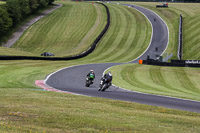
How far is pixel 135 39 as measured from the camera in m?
79.3

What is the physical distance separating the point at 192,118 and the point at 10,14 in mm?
79573

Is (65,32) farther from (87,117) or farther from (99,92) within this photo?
(87,117)

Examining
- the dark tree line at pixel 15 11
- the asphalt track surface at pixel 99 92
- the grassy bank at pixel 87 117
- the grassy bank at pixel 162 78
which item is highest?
the dark tree line at pixel 15 11

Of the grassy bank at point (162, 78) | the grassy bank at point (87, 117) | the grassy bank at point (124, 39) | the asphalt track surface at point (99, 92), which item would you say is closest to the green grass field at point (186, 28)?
the asphalt track surface at point (99, 92)

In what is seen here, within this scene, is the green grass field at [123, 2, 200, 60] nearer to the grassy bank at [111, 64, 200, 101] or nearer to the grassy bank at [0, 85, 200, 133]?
the grassy bank at [111, 64, 200, 101]

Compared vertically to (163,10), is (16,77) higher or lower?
lower

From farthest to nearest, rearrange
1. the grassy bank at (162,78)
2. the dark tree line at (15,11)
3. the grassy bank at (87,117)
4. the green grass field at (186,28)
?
the dark tree line at (15,11)
the green grass field at (186,28)
the grassy bank at (162,78)
the grassy bank at (87,117)

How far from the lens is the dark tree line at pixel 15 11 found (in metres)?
83.2

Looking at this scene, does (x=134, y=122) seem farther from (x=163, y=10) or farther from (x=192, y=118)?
(x=163, y=10)

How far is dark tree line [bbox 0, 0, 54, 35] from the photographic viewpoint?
83225 millimetres

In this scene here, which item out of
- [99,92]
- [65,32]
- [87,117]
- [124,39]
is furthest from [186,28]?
[87,117]

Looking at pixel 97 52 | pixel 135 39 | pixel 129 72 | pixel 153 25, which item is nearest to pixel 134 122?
pixel 129 72

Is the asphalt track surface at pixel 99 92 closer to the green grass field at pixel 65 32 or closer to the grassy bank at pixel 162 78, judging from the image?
the grassy bank at pixel 162 78

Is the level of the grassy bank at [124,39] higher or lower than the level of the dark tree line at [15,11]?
lower
